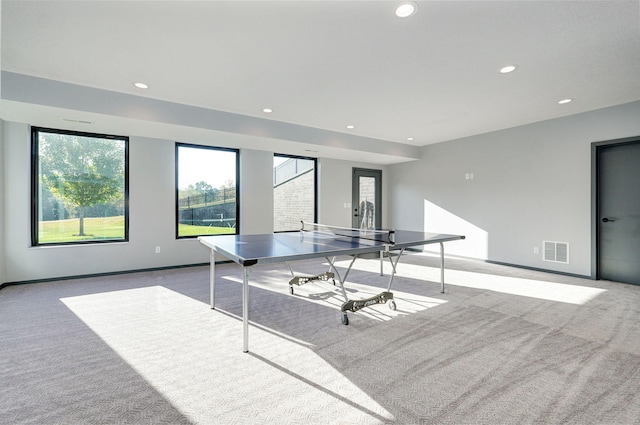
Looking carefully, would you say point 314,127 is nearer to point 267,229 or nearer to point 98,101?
point 267,229

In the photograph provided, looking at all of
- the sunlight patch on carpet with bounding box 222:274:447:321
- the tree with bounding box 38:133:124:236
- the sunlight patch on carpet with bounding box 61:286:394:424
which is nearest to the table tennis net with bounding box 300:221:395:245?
the sunlight patch on carpet with bounding box 222:274:447:321

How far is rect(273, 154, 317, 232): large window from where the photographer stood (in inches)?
256

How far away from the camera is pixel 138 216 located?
4.90m

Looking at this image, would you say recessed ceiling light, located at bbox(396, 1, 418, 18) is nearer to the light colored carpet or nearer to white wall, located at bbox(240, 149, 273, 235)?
the light colored carpet

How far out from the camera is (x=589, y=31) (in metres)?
2.42

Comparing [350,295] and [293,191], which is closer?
[350,295]

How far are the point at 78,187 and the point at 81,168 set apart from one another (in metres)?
0.30

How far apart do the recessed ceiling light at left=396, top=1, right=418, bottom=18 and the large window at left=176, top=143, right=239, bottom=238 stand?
4.35 m

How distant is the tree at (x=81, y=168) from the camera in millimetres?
4332

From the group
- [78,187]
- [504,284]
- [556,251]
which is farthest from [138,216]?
[556,251]

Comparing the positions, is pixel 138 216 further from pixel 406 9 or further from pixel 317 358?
pixel 406 9

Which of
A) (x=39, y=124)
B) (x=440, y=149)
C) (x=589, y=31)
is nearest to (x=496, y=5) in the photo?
(x=589, y=31)

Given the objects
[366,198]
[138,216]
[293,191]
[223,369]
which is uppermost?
[293,191]

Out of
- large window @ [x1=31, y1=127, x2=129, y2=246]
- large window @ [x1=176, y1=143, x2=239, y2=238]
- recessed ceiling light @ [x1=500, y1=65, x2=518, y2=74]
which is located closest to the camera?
recessed ceiling light @ [x1=500, y1=65, x2=518, y2=74]
